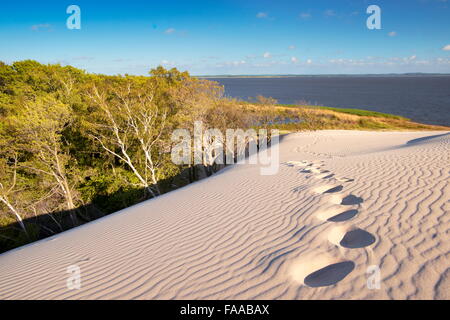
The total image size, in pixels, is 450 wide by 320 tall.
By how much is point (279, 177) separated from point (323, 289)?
5580 millimetres

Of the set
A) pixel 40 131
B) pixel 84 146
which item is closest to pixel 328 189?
pixel 40 131

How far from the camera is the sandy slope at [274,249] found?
2.71 m

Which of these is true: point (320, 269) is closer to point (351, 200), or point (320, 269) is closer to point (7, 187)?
point (351, 200)

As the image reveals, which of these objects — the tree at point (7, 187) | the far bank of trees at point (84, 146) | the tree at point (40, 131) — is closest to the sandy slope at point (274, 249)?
the tree at point (7, 187)

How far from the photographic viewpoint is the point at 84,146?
47.2 ft

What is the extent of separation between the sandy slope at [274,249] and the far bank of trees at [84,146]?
6187mm

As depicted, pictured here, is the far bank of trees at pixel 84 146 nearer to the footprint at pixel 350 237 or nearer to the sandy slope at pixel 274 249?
the sandy slope at pixel 274 249

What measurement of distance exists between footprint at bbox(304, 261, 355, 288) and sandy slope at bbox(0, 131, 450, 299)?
1cm

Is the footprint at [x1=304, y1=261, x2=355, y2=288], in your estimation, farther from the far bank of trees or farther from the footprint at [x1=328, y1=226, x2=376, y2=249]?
the far bank of trees

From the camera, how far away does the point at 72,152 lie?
48.3 feet

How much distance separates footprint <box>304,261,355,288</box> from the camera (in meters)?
2.70
